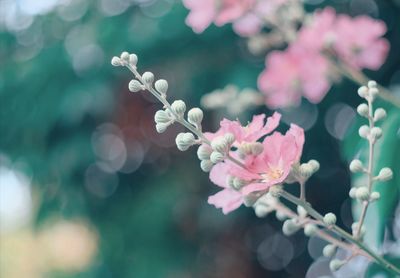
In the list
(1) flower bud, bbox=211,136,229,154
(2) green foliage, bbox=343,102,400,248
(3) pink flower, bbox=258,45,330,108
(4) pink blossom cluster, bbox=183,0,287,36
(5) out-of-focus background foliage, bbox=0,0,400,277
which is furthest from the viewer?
(5) out-of-focus background foliage, bbox=0,0,400,277

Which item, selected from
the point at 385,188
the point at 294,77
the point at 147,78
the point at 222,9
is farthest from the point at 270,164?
the point at 294,77

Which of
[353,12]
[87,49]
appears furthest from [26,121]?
[353,12]

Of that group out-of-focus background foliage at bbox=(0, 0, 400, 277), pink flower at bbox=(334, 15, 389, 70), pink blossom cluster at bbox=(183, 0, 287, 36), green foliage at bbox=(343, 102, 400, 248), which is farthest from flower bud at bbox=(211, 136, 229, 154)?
out-of-focus background foliage at bbox=(0, 0, 400, 277)

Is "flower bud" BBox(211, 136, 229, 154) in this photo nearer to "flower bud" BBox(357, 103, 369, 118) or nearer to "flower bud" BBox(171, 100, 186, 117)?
"flower bud" BBox(171, 100, 186, 117)

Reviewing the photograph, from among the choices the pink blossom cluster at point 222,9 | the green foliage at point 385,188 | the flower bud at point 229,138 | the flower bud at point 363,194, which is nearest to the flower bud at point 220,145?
the flower bud at point 229,138

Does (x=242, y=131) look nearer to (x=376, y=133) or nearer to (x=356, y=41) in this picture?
(x=376, y=133)

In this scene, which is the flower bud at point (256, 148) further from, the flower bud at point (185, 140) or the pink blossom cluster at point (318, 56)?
the pink blossom cluster at point (318, 56)
